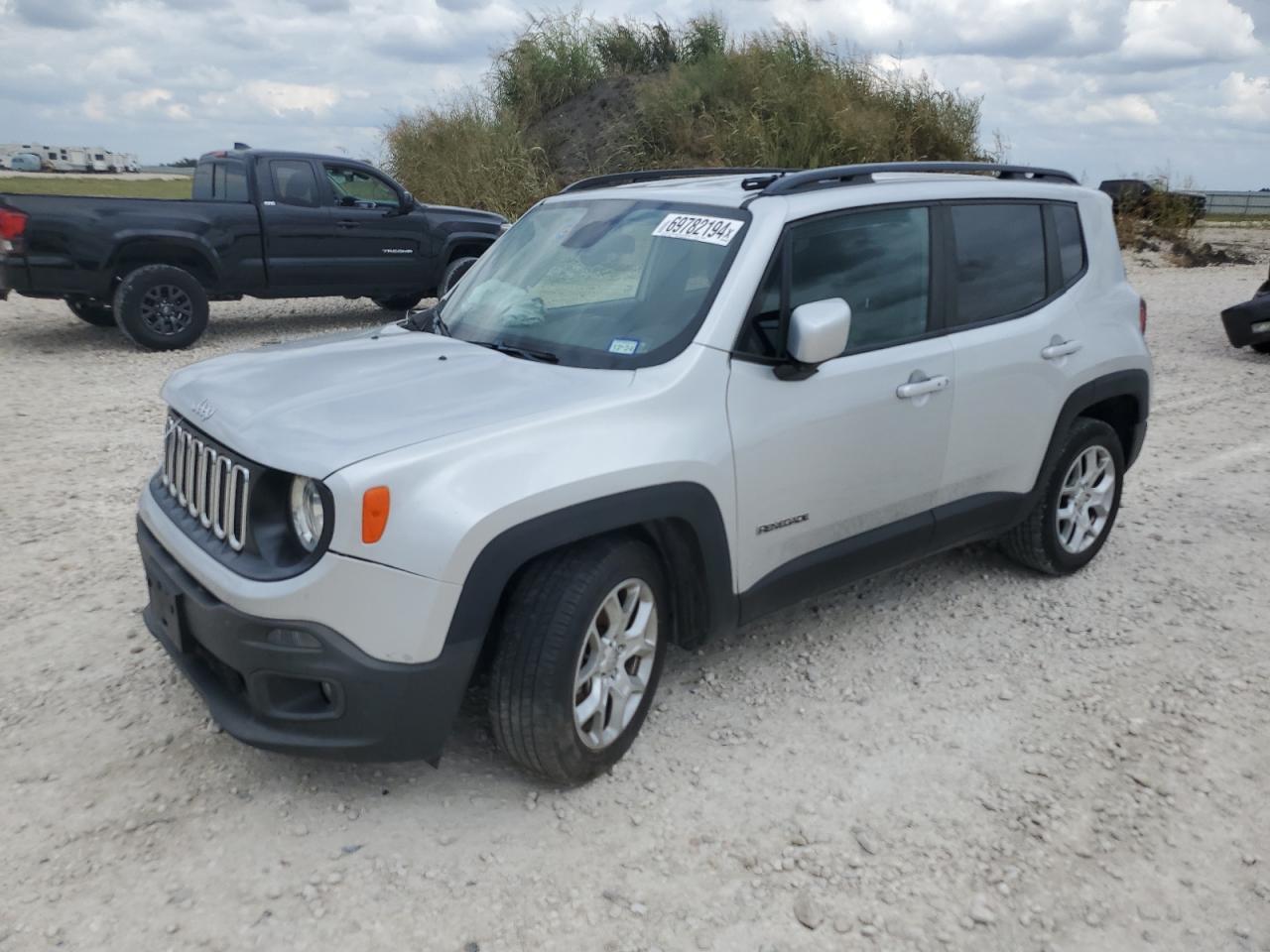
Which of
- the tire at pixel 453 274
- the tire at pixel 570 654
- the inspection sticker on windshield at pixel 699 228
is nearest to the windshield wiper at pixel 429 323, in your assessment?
the tire at pixel 453 274

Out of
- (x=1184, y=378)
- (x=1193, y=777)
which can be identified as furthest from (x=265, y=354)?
(x=1184, y=378)

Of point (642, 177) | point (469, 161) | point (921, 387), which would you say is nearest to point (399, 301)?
point (469, 161)

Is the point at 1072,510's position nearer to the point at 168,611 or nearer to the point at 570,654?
the point at 570,654

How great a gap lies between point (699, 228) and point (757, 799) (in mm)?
1893

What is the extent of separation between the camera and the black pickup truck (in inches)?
377

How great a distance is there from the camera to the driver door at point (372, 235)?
1137 cm

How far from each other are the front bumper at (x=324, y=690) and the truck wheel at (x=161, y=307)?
7.76 metres

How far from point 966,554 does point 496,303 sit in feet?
8.70

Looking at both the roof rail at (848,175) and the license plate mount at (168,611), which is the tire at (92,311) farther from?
the roof rail at (848,175)

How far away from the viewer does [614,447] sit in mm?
3168

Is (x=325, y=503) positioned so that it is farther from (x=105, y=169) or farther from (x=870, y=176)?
(x=105, y=169)

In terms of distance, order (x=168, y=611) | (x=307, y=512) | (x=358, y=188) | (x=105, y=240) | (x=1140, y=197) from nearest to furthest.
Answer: (x=307, y=512)
(x=168, y=611)
(x=105, y=240)
(x=358, y=188)
(x=1140, y=197)

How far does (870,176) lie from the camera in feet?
14.0

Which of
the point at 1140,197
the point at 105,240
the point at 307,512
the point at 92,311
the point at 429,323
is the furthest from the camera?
the point at 1140,197
